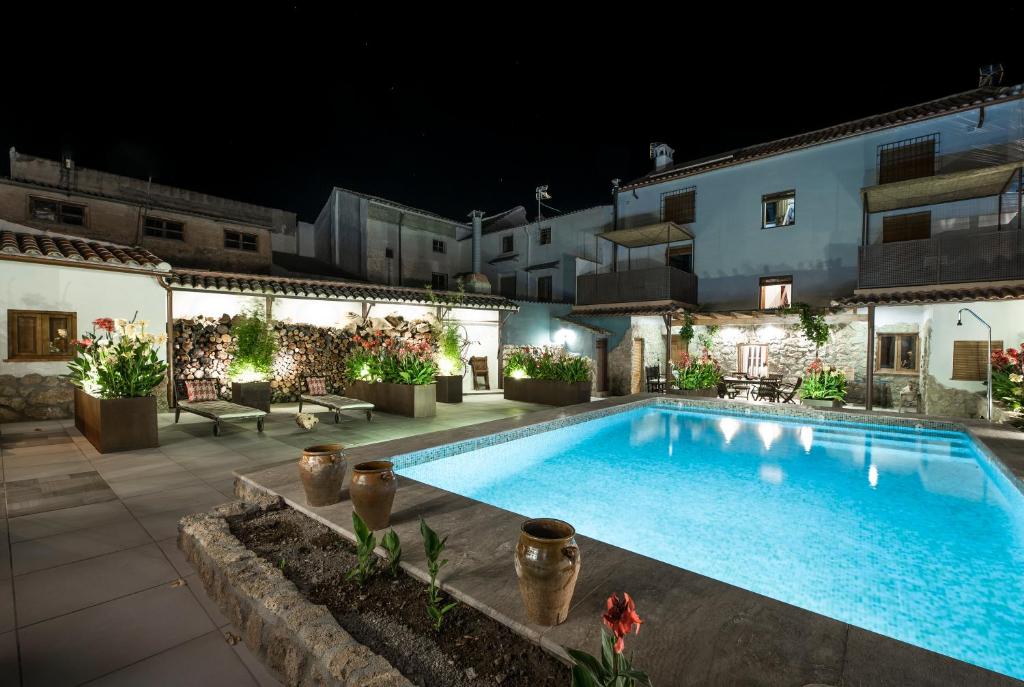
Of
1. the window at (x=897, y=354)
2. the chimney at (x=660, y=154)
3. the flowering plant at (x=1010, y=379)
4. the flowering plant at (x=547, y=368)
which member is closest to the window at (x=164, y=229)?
the flowering plant at (x=547, y=368)

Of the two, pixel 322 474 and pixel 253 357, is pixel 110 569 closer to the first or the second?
pixel 322 474

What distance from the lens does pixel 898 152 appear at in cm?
1211

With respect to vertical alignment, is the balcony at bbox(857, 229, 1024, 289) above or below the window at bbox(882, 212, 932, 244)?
below

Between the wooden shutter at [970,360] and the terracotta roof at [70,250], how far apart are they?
17.5m

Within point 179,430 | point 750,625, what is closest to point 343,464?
point 750,625

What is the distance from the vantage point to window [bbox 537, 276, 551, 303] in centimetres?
2065

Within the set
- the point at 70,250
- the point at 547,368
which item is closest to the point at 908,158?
the point at 547,368

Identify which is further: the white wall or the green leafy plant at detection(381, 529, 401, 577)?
the white wall

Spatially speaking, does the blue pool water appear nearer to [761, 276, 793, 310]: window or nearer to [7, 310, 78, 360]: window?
[761, 276, 793, 310]: window

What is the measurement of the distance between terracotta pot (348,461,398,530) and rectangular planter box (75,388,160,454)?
4.51m

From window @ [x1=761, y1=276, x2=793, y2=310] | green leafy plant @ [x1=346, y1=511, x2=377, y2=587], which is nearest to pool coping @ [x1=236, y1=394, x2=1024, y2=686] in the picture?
green leafy plant @ [x1=346, y1=511, x2=377, y2=587]

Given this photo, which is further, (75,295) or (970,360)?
(970,360)

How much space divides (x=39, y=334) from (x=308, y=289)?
4.60 m

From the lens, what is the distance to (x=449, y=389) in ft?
36.3
